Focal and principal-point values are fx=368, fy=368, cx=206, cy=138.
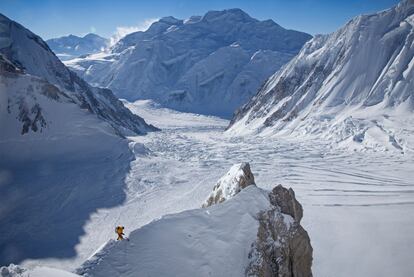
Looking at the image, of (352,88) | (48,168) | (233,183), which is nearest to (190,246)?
(233,183)

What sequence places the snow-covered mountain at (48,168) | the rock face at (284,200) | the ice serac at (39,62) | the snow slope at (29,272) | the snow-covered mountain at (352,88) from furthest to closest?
the ice serac at (39,62), the snow-covered mountain at (352,88), the snow-covered mountain at (48,168), the rock face at (284,200), the snow slope at (29,272)

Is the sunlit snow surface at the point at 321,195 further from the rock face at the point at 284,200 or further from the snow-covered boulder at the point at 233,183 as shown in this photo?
the snow-covered boulder at the point at 233,183

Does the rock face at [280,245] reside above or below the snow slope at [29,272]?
below

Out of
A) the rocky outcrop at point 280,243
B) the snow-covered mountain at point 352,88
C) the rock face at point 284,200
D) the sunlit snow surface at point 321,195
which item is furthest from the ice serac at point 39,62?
the rocky outcrop at point 280,243

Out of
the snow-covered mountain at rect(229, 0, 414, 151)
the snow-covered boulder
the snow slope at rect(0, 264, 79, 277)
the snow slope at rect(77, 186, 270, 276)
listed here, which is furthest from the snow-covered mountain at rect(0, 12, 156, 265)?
the snow-covered mountain at rect(229, 0, 414, 151)

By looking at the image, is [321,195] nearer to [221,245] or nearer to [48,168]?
[221,245]

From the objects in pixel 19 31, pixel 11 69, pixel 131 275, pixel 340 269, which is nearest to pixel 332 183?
pixel 340 269
